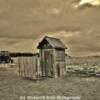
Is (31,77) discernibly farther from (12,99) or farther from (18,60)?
(12,99)

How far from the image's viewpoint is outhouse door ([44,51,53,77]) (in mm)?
27875

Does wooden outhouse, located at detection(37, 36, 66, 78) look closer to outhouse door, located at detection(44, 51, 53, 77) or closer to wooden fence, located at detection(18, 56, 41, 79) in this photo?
outhouse door, located at detection(44, 51, 53, 77)

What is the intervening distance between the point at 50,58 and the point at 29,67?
2.88 meters

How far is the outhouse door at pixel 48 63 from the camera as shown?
27875mm

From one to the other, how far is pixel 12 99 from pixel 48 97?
220cm

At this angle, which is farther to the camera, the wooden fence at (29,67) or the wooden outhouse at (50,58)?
the wooden outhouse at (50,58)

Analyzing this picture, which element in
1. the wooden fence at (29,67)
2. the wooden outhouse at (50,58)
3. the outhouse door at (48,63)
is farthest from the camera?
the outhouse door at (48,63)

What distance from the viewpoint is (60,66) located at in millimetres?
28281

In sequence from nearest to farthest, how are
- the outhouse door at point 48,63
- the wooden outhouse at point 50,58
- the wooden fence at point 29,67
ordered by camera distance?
the wooden fence at point 29,67
the wooden outhouse at point 50,58
the outhouse door at point 48,63

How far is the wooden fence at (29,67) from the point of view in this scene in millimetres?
26078

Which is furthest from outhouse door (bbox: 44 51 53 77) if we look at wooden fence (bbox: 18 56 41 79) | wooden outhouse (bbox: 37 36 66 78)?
wooden fence (bbox: 18 56 41 79)

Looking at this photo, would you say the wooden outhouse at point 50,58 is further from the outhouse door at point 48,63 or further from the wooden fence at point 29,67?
the wooden fence at point 29,67

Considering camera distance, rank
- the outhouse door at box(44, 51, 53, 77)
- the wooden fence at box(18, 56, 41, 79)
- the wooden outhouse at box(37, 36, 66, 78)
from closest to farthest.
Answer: the wooden fence at box(18, 56, 41, 79) → the wooden outhouse at box(37, 36, 66, 78) → the outhouse door at box(44, 51, 53, 77)

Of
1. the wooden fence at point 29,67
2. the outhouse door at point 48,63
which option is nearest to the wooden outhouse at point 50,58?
the outhouse door at point 48,63
